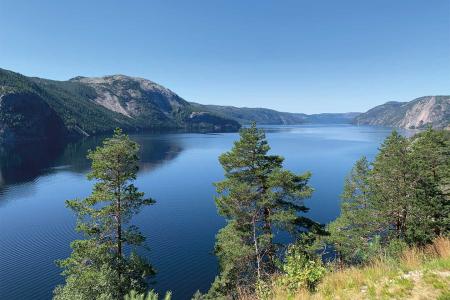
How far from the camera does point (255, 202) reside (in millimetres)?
27438

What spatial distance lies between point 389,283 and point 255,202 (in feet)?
58.8

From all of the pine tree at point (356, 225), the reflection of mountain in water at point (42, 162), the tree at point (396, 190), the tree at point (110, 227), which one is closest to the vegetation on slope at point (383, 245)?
the tree at point (396, 190)

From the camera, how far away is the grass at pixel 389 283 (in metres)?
9.12

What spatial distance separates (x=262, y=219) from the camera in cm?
2783

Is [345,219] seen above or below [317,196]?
above

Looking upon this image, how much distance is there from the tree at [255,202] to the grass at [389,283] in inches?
587

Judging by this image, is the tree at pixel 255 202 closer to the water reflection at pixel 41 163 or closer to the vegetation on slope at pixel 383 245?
the vegetation on slope at pixel 383 245

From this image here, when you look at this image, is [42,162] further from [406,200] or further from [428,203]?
[428,203]

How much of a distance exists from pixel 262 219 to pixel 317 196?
59832 millimetres

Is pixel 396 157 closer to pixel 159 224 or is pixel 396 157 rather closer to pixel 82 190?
pixel 159 224

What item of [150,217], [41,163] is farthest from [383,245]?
[41,163]

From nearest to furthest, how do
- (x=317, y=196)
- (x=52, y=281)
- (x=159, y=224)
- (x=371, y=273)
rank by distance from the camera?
(x=371, y=273) < (x=52, y=281) < (x=159, y=224) < (x=317, y=196)

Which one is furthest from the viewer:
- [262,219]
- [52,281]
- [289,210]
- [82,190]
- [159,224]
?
[82,190]

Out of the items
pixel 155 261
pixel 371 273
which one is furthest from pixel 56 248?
pixel 371 273
